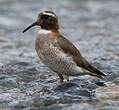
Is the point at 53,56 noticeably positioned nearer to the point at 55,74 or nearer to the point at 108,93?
the point at 108,93

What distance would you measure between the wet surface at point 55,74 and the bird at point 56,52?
364mm

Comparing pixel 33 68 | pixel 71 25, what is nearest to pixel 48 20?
pixel 33 68

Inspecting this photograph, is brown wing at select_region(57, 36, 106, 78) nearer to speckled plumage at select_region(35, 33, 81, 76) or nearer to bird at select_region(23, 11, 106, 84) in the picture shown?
bird at select_region(23, 11, 106, 84)

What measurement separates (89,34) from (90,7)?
6.04 m

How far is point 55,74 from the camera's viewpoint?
1143cm

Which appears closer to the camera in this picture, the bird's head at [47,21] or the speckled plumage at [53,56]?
the speckled plumage at [53,56]

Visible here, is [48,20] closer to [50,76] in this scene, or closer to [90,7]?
[50,76]

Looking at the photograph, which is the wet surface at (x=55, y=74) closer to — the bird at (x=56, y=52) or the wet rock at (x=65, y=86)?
the wet rock at (x=65, y=86)

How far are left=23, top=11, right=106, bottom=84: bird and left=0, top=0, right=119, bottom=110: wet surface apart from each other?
36 centimetres

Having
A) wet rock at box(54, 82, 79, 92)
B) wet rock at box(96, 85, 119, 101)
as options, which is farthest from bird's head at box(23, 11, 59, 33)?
wet rock at box(96, 85, 119, 101)

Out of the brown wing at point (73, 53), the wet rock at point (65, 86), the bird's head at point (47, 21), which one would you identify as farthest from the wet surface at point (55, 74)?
the bird's head at point (47, 21)

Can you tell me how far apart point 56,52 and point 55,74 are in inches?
90.2

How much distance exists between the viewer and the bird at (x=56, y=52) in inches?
362

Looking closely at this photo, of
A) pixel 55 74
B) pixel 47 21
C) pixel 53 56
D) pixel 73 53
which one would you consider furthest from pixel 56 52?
pixel 55 74
